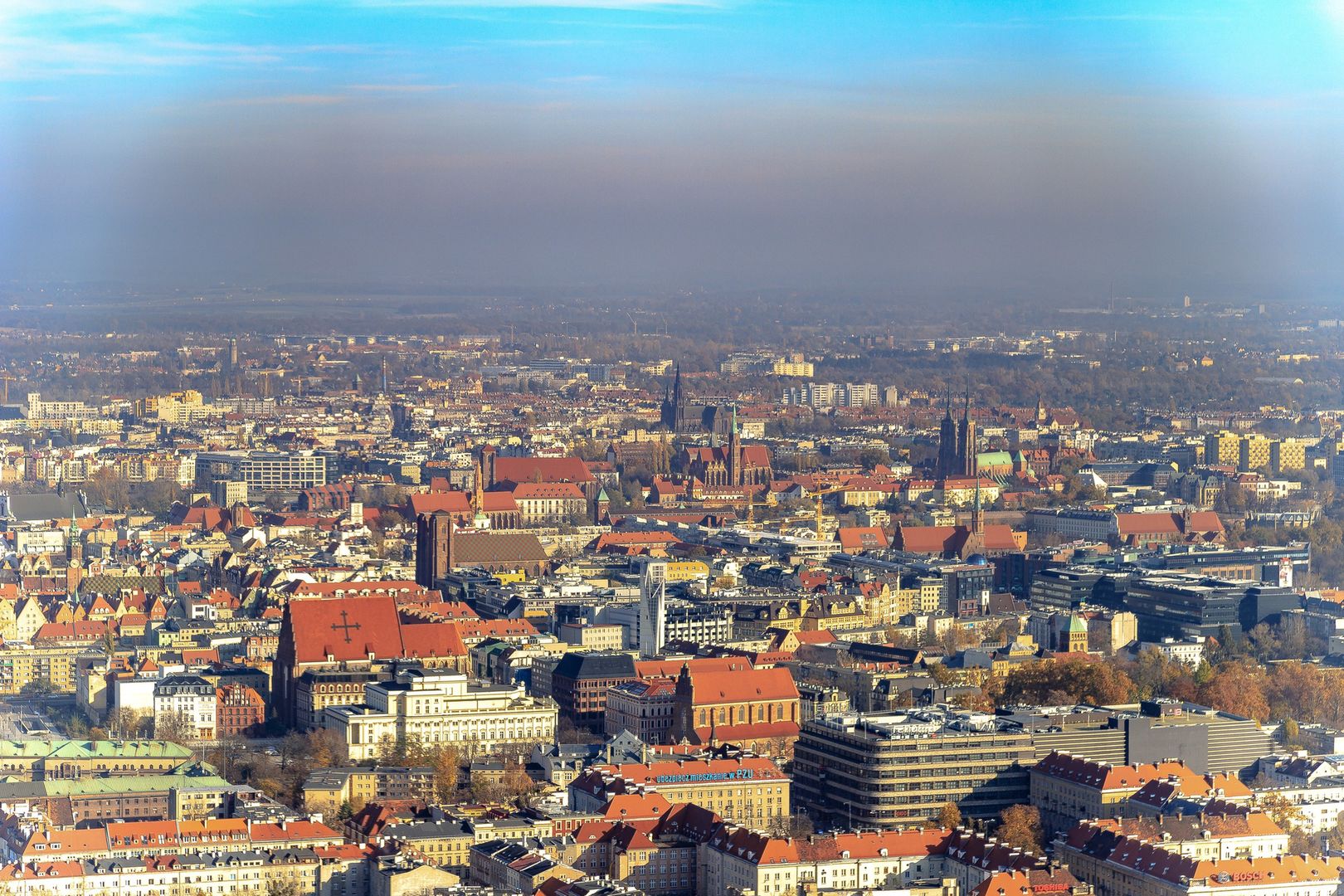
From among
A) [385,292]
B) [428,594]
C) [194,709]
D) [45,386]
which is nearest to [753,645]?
[428,594]

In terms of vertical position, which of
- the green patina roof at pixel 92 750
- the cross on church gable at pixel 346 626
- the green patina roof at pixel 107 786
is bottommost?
the green patina roof at pixel 107 786

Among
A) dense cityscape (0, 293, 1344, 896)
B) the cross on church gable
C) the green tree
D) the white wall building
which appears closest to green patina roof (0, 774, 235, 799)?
dense cityscape (0, 293, 1344, 896)

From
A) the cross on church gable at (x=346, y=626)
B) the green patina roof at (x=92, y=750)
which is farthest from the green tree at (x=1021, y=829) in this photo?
the cross on church gable at (x=346, y=626)

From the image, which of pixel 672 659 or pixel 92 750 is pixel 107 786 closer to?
pixel 92 750

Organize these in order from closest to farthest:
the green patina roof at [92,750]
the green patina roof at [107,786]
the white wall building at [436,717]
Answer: the green patina roof at [107,786], the green patina roof at [92,750], the white wall building at [436,717]

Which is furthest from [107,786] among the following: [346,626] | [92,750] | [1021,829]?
[1021,829]

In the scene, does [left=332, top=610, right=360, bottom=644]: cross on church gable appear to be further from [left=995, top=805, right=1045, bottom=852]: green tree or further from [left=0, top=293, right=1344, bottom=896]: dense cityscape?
[left=995, top=805, right=1045, bottom=852]: green tree

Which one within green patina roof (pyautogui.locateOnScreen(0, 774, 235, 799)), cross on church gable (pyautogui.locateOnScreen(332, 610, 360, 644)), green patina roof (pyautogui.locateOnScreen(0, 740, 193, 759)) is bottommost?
green patina roof (pyautogui.locateOnScreen(0, 774, 235, 799))

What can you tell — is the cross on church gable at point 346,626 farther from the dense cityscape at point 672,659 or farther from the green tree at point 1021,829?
the green tree at point 1021,829

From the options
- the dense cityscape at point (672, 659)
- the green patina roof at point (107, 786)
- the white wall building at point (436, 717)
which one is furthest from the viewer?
the white wall building at point (436, 717)

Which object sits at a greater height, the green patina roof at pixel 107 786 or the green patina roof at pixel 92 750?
the green patina roof at pixel 92 750

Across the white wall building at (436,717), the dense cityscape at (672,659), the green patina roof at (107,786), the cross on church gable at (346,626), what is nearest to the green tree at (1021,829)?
the dense cityscape at (672,659)

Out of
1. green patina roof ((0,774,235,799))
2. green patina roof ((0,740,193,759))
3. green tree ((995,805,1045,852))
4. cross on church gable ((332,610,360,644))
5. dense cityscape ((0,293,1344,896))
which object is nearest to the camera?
dense cityscape ((0,293,1344,896))

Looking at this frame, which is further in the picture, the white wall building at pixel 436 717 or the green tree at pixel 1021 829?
the white wall building at pixel 436 717
